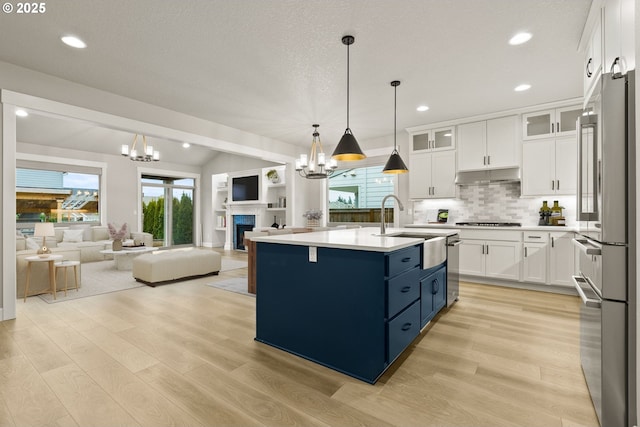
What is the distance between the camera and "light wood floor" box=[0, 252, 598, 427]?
1654 millimetres

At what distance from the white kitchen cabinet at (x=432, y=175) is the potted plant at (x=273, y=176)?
13.1 ft

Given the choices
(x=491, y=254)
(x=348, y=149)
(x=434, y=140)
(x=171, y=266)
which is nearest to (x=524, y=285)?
(x=491, y=254)

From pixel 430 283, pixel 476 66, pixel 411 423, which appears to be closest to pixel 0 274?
pixel 411 423

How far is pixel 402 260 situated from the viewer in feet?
7.20

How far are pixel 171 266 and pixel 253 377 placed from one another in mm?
3279

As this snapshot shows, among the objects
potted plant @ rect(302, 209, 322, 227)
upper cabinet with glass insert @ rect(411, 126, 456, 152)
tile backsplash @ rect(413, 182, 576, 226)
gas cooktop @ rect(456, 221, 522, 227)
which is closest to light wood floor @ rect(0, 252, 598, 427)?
gas cooktop @ rect(456, 221, 522, 227)

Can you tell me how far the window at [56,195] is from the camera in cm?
679

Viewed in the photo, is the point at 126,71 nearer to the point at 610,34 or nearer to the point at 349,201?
the point at 610,34

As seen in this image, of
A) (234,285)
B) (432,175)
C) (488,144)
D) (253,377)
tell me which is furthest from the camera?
(432,175)

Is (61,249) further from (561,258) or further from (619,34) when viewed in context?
(561,258)

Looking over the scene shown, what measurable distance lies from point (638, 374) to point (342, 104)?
3.95 metres

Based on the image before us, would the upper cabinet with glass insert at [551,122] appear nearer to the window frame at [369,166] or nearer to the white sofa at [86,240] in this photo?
the window frame at [369,166]

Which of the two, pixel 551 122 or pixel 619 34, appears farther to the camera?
pixel 551 122

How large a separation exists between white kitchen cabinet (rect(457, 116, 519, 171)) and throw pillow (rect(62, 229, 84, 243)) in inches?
313
